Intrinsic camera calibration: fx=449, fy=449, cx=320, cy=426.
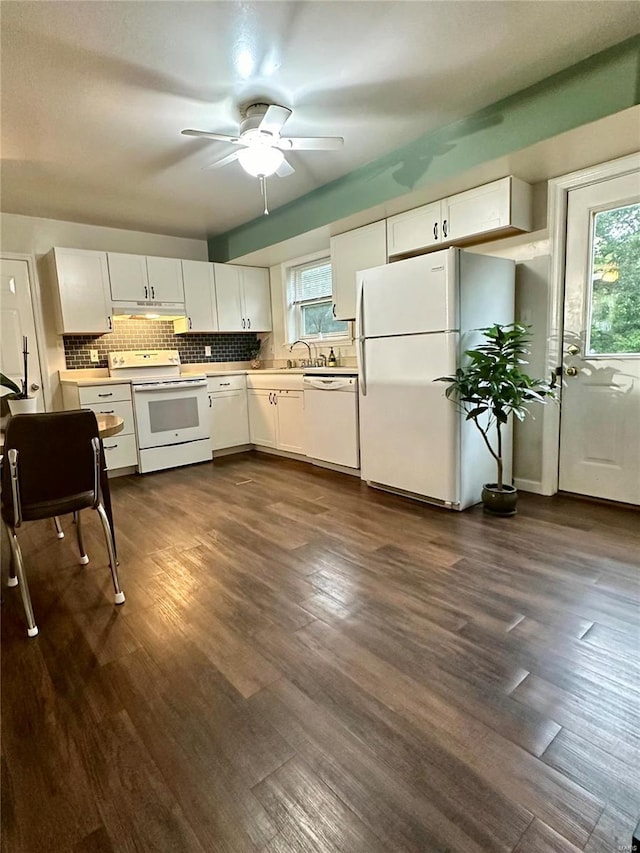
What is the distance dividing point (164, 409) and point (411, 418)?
254cm

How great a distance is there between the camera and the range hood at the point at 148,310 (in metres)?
4.50

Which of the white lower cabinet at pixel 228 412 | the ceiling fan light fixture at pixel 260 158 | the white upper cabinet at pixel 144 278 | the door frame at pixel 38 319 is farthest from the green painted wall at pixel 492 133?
the door frame at pixel 38 319

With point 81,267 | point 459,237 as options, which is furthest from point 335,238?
point 81,267

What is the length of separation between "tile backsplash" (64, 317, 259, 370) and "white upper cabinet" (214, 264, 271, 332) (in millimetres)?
340

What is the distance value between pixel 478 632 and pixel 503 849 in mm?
792

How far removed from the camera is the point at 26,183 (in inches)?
137

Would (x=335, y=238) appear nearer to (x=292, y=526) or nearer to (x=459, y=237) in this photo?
(x=459, y=237)

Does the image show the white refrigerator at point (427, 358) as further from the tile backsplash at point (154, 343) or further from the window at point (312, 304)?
the tile backsplash at point (154, 343)

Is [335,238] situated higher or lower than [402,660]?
higher

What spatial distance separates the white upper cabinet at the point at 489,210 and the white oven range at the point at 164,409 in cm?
284

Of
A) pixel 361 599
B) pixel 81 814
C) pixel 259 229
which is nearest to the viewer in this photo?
pixel 81 814

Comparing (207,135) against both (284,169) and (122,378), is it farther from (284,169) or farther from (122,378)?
(122,378)

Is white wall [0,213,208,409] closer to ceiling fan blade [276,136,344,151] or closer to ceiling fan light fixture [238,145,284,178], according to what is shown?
ceiling fan light fixture [238,145,284,178]

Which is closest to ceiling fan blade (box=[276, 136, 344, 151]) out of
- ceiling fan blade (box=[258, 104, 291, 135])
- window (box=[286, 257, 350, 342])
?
ceiling fan blade (box=[258, 104, 291, 135])
